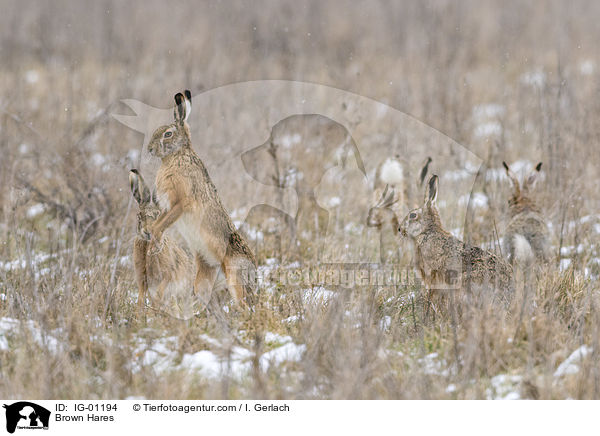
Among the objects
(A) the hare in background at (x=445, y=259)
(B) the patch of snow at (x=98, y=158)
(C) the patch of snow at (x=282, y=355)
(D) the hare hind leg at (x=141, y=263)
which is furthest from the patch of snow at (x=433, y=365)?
(B) the patch of snow at (x=98, y=158)

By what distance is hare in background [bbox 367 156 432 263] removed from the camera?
5.95 m

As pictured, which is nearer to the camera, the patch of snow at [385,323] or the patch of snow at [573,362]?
the patch of snow at [573,362]

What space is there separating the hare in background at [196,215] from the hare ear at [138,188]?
0.43ft

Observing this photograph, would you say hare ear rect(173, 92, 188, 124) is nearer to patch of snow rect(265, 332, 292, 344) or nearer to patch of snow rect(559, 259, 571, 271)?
patch of snow rect(265, 332, 292, 344)

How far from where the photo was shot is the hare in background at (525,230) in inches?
206

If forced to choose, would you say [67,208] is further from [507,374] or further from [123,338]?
[507,374]

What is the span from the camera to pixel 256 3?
10953 millimetres

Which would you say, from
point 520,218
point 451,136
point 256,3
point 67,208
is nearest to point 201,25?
point 256,3

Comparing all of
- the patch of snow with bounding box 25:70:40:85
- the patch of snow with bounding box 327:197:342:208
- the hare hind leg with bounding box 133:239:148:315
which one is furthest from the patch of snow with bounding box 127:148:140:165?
the patch of snow with bounding box 25:70:40:85

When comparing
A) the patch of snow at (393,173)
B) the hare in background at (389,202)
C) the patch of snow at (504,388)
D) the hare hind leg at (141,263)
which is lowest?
the patch of snow at (504,388)

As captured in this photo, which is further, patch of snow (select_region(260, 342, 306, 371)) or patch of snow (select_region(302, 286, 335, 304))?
patch of snow (select_region(302, 286, 335, 304))

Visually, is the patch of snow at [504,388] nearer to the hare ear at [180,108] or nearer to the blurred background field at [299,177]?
the blurred background field at [299,177]

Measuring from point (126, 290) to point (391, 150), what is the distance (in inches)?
154

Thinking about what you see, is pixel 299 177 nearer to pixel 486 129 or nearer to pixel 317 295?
pixel 317 295
